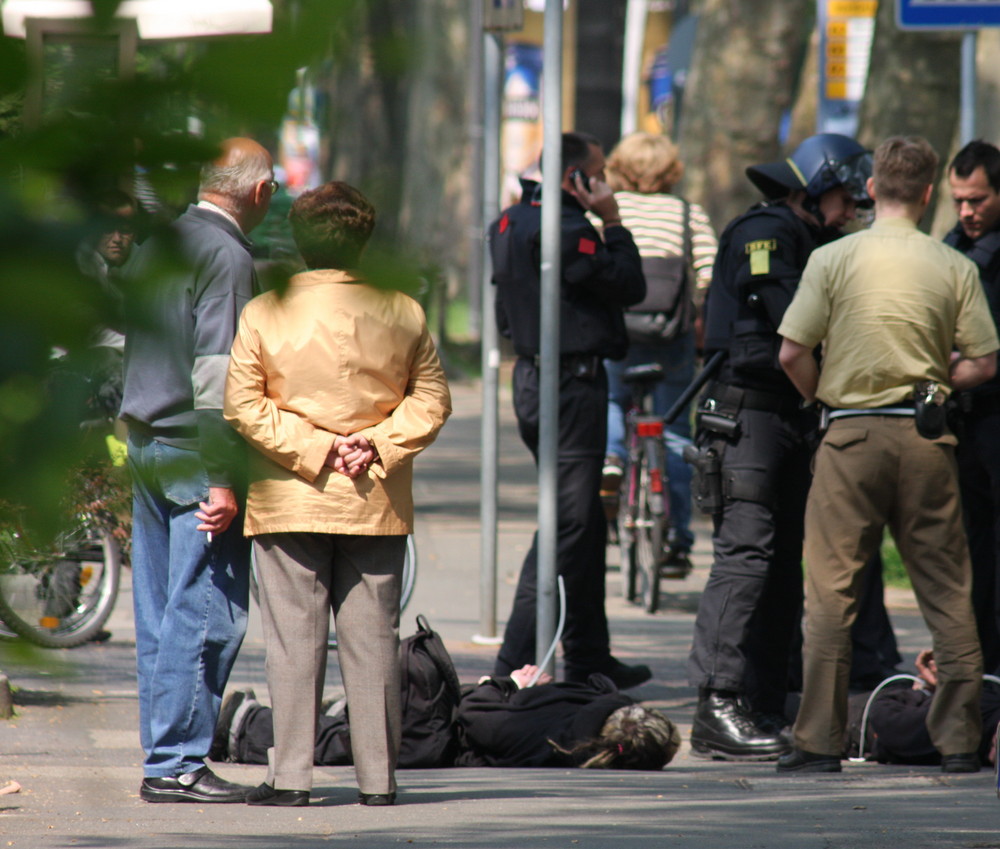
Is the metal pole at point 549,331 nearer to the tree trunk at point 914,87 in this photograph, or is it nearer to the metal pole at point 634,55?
the tree trunk at point 914,87

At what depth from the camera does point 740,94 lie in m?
13.9

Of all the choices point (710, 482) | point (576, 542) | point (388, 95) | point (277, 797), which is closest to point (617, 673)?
point (576, 542)

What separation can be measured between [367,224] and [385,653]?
3.78 m

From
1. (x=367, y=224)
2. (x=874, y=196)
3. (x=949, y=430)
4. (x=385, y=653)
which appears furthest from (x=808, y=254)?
(x=367, y=224)

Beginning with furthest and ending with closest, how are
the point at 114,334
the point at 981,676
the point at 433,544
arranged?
1. the point at 433,544
2. the point at 981,676
3. the point at 114,334

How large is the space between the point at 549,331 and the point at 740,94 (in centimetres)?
840

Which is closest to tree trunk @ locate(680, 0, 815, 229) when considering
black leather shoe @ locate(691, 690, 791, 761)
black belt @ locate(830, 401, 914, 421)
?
black leather shoe @ locate(691, 690, 791, 761)

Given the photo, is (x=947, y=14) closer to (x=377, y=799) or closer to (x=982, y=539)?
(x=982, y=539)

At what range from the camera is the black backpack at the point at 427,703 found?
549 centimetres

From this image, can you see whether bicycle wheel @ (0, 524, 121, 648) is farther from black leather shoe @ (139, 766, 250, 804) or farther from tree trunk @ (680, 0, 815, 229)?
tree trunk @ (680, 0, 815, 229)

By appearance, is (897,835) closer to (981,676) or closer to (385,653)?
(981,676)

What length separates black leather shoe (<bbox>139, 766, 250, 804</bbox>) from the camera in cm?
482

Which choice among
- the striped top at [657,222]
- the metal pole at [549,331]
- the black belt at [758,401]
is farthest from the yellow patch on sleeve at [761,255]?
the striped top at [657,222]

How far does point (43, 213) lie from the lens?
1059 mm
